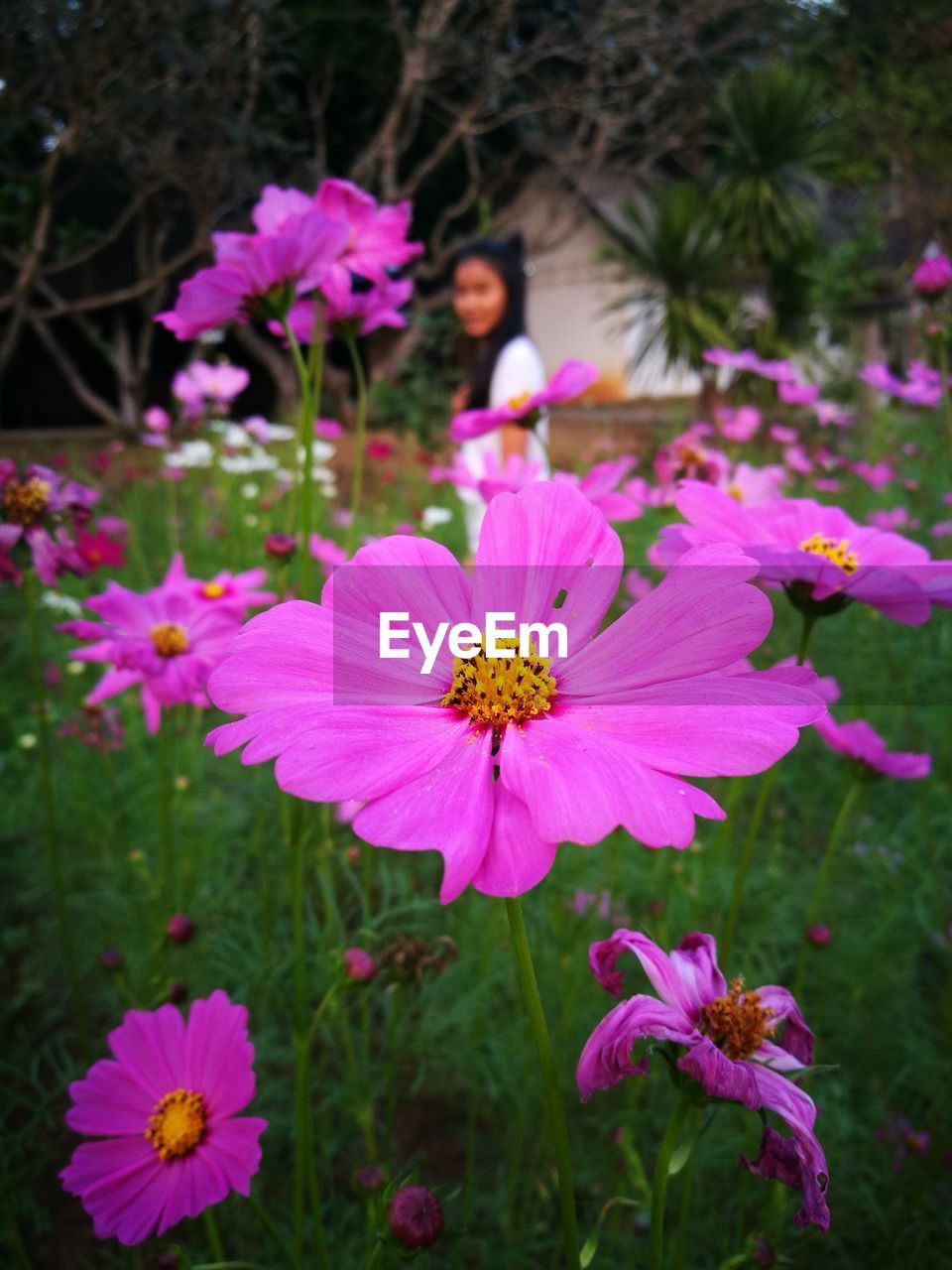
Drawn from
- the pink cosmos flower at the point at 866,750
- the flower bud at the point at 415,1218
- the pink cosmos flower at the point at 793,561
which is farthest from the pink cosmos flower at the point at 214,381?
the flower bud at the point at 415,1218

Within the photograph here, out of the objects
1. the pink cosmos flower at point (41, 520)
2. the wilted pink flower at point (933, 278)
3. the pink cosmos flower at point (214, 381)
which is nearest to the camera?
the pink cosmos flower at point (41, 520)

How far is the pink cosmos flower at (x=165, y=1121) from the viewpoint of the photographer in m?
0.45

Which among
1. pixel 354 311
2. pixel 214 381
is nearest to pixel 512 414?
pixel 354 311

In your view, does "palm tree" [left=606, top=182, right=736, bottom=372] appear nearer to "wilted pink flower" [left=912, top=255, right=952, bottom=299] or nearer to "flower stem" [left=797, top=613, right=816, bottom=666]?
"wilted pink flower" [left=912, top=255, right=952, bottom=299]

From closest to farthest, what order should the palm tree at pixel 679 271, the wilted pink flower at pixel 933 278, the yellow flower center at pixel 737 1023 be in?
1. the yellow flower center at pixel 737 1023
2. the wilted pink flower at pixel 933 278
3. the palm tree at pixel 679 271

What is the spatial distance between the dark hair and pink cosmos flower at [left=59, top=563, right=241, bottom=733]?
1187 millimetres

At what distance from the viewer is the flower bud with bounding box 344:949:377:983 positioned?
0.54m

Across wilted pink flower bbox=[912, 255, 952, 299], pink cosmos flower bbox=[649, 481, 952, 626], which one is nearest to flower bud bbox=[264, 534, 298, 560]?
pink cosmos flower bbox=[649, 481, 952, 626]

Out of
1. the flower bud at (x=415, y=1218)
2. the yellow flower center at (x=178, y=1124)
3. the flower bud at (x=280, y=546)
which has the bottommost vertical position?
Answer: the yellow flower center at (x=178, y=1124)

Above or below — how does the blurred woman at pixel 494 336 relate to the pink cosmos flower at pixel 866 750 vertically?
above

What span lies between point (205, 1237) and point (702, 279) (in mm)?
5448

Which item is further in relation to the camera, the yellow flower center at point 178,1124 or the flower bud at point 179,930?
the flower bud at point 179,930

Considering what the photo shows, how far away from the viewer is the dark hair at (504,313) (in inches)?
72.1

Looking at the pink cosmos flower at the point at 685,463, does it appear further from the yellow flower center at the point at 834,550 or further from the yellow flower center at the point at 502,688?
the yellow flower center at the point at 502,688
